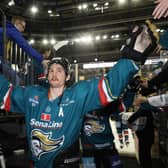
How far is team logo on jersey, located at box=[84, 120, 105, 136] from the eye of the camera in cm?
278

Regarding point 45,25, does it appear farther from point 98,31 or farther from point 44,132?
point 44,132

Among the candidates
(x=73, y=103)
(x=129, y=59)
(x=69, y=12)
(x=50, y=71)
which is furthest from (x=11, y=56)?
(x=69, y=12)

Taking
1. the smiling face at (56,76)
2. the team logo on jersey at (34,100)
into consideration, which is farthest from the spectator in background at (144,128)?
the team logo on jersey at (34,100)

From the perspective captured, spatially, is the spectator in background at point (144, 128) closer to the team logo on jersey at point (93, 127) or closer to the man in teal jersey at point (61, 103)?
the team logo on jersey at point (93, 127)

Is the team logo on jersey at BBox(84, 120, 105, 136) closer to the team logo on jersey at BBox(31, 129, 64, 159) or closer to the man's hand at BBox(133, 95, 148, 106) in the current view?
the man's hand at BBox(133, 95, 148, 106)

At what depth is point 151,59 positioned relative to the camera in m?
5.35

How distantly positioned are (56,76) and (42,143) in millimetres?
513

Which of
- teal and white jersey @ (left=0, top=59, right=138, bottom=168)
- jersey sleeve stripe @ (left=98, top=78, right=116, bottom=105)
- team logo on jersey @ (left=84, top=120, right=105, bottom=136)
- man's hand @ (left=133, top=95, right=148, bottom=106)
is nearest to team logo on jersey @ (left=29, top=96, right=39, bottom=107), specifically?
teal and white jersey @ (left=0, top=59, right=138, bottom=168)

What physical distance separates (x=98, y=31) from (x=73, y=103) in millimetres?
5702

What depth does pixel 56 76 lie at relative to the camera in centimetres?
195

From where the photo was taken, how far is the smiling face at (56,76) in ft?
6.37

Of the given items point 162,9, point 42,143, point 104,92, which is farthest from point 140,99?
point 42,143

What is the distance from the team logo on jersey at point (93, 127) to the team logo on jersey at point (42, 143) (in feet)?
3.41

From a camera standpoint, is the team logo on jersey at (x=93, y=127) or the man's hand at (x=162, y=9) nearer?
the man's hand at (x=162, y=9)
